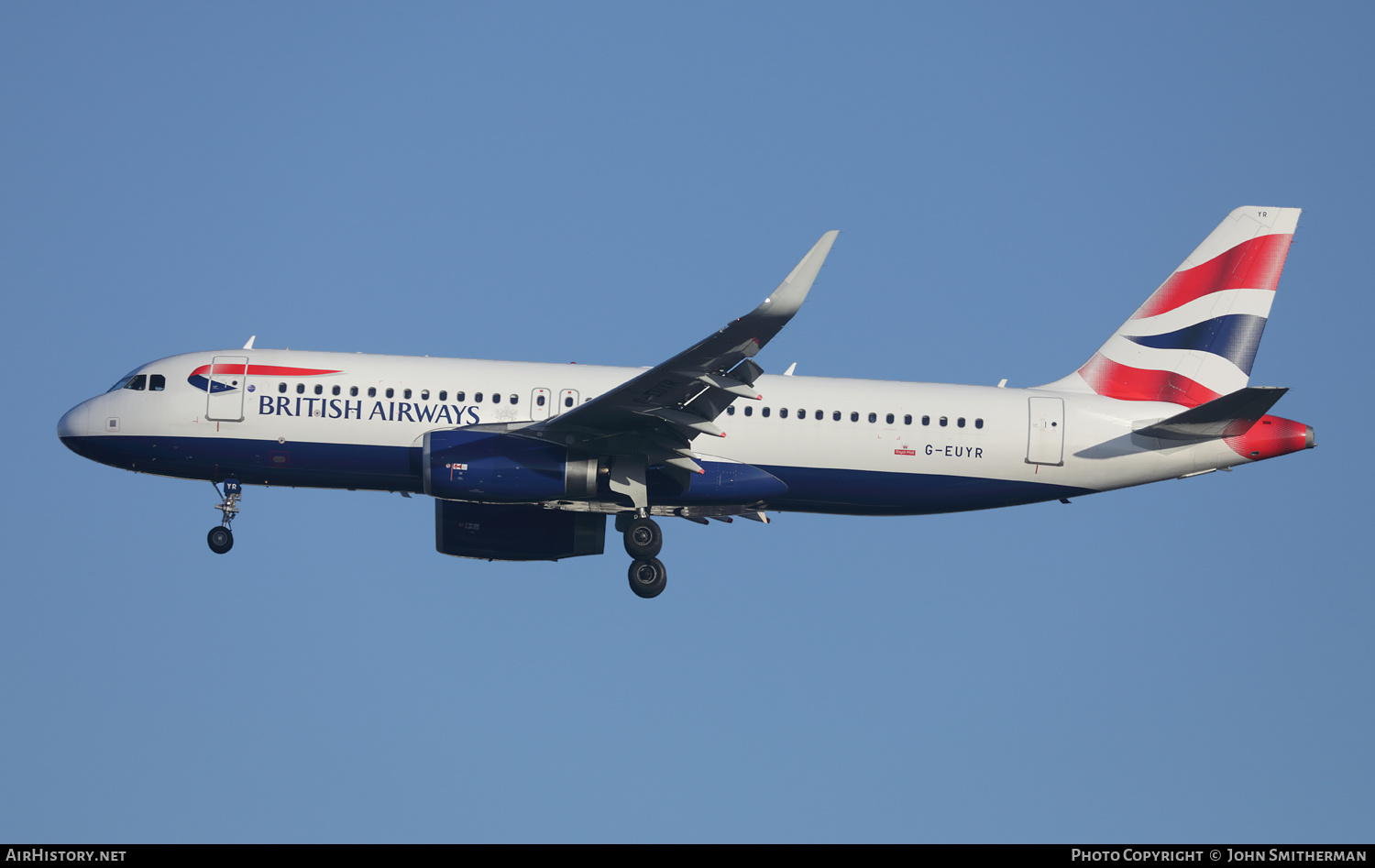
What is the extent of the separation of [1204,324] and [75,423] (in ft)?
88.2

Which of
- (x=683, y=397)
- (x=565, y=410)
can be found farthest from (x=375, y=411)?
(x=683, y=397)

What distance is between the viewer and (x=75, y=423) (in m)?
33.5

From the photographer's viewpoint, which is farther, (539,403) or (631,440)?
(539,403)

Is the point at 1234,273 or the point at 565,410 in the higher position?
the point at 1234,273

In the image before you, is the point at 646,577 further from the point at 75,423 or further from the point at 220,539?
the point at 75,423

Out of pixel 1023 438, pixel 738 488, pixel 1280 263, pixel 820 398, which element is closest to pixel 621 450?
pixel 738 488

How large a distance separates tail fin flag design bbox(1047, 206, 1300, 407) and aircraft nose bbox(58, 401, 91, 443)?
2277 centimetres

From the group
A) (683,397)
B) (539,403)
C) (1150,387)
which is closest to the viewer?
(683,397)

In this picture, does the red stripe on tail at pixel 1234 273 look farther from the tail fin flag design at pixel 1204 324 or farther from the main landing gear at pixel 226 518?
the main landing gear at pixel 226 518

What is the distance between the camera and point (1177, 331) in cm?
3553

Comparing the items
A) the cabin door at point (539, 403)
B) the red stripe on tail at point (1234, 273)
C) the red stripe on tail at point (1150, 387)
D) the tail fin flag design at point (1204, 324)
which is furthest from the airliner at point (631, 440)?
the red stripe on tail at point (1234, 273)

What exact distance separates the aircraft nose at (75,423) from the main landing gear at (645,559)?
12.7 meters

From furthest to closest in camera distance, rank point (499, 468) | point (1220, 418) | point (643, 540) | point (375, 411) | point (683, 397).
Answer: point (643, 540) → point (375, 411) → point (1220, 418) → point (499, 468) → point (683, 397)
